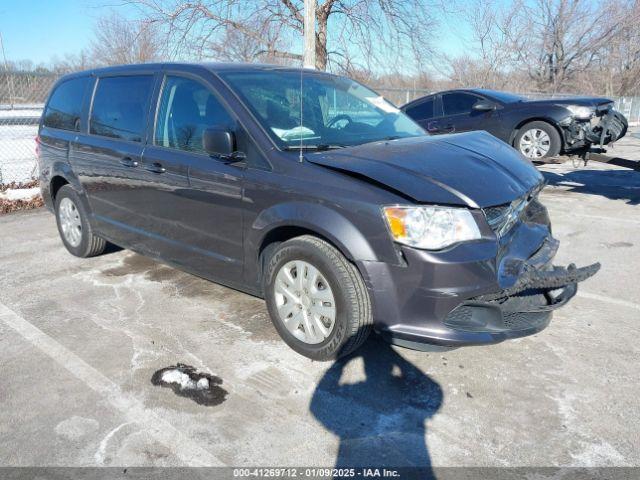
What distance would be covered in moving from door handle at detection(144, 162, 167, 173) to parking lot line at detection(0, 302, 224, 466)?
1.41 m

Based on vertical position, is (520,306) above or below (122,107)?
below

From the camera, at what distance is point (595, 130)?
772 cm

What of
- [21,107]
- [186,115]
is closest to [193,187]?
[186,115]

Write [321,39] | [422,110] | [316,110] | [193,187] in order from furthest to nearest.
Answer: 1. [321,39]
2. [422,110]
3. [316,110]
4. [193,187]

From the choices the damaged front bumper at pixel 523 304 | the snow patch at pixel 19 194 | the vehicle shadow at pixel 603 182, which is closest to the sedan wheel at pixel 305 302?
the damaged front bumper at pixel 523 304

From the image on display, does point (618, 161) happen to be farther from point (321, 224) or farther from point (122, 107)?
point (122, 107)

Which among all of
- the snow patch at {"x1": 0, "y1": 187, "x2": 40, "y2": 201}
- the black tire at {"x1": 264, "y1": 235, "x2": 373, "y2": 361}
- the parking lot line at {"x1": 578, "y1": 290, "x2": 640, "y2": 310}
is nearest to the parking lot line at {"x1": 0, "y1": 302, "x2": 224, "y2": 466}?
the black tire at {"x1": 264, "y1": 235, "x2": 373, "y2": 361}

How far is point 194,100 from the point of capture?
Result: 3.88 meters

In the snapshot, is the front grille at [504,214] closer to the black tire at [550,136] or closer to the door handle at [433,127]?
the black tire at [550,136]

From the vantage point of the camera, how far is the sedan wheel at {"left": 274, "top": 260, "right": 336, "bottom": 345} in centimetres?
317

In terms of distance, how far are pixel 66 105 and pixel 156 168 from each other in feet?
6.64

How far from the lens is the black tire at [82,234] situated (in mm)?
5239

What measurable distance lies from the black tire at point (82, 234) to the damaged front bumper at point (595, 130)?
6.59 metres

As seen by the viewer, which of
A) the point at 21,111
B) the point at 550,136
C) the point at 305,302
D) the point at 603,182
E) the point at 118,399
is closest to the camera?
the point at 118,399
